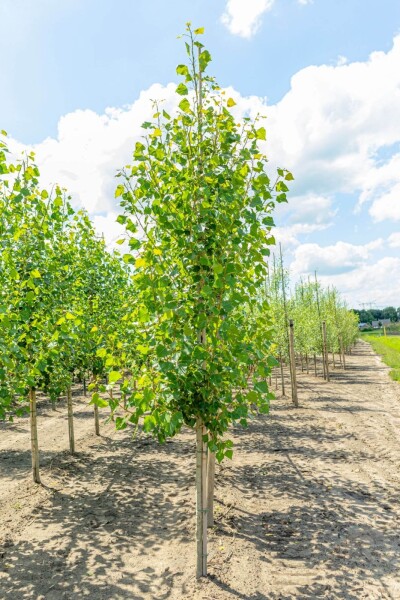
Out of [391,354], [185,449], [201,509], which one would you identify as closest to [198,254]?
[201,509]

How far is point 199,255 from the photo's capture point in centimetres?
491

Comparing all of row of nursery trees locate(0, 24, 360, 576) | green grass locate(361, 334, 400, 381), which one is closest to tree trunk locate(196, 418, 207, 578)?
row of nursery trees locate(0, 24, 360, 576)

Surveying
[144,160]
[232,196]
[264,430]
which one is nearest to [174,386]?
[232,196]

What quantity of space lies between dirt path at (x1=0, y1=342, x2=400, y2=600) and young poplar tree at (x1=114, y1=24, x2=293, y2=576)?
4.15ft

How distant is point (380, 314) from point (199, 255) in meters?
198

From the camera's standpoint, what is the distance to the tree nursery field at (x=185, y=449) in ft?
15.5

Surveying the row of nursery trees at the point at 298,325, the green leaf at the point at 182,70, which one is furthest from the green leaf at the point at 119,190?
the row of nursery trees at the point at 298,325

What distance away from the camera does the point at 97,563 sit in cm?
580

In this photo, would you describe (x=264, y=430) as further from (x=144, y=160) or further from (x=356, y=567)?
(x=144, y=160)

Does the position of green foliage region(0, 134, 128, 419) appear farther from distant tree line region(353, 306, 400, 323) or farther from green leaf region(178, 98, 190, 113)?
distant tree line region(353, 306, 400, 323)

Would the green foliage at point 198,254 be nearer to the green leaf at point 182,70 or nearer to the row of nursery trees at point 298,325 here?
the green leaf at point 182,70

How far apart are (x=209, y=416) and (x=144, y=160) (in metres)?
2.97

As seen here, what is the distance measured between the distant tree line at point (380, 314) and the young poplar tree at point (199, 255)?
547 feet

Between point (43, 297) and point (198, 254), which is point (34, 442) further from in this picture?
point (198, 254)
